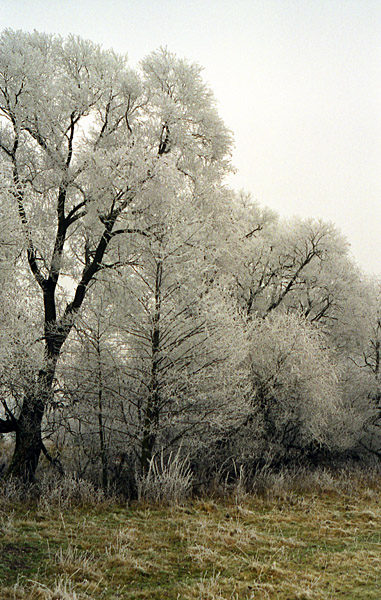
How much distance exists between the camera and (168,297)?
9906mm

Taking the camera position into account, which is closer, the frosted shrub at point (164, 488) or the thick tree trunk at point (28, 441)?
the frosted shrub at point (164, 488)

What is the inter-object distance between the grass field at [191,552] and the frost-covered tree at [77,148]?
4.01m

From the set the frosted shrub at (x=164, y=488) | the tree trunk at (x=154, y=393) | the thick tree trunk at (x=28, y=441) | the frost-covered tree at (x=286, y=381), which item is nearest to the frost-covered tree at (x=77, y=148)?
the thick tree trunk at (x=28, y=441)

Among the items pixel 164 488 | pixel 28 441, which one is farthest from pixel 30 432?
pixel 164 488

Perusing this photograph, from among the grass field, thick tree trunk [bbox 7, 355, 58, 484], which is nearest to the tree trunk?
the grass field

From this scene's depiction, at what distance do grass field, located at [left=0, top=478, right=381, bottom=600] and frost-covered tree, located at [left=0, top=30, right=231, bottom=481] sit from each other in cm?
401

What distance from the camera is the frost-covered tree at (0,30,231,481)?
36.9 ft

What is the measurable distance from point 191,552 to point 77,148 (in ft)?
32.3

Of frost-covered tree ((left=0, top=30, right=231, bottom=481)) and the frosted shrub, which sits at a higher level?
frost-covered tree ((left=0, top=30, right=231, bottom=481))

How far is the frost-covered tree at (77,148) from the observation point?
11.2 meters

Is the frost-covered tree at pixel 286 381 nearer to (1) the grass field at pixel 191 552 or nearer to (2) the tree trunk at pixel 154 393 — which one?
(2) the tree trunk at pixel 154 393

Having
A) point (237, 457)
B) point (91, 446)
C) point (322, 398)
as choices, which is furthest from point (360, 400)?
point (91, 446)

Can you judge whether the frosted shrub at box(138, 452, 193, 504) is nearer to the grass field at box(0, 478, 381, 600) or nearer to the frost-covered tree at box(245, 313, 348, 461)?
the grass field at box(0, 478, 381, 600)

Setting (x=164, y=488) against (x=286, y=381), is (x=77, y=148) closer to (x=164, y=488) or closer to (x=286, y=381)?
(x=286, y=381)
